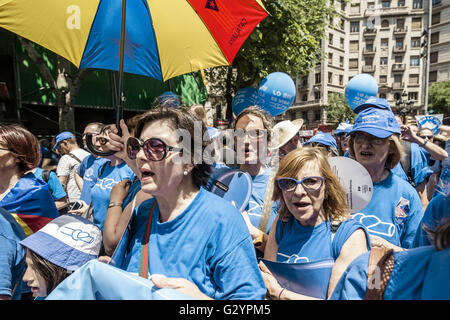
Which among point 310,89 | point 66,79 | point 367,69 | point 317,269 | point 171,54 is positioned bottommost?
point 317,269

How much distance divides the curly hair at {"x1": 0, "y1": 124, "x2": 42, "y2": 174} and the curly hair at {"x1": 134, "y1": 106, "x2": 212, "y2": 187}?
1309 mm

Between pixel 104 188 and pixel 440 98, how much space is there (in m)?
43.2

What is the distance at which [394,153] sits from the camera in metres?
2.11

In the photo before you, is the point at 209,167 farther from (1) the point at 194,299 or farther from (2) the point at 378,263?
(2) the point at 378,263

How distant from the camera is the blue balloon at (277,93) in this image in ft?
15.4

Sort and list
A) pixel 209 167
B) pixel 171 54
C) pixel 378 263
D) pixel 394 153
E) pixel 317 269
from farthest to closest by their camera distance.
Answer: pixel 171 54 < pixel 394 153 < pixel 209 167 < pixel 317 269 < pixel 378 263

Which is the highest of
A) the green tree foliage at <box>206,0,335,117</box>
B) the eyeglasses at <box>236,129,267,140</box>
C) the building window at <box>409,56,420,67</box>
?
the building window at <box>409,56,420,67</box>

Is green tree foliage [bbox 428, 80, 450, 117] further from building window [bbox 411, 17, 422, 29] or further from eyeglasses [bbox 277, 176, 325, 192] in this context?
eyeglasses [bbox 277, 176, 325, 192]

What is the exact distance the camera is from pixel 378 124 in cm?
206

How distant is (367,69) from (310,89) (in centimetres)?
1048

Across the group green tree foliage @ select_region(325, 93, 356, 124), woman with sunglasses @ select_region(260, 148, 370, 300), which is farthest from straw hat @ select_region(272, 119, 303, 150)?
green tree foliage @ select_region(325, 93, 356, 124)

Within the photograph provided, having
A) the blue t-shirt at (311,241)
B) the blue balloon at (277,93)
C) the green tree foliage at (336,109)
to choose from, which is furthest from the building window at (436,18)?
the blue t-shirt at (311,241)

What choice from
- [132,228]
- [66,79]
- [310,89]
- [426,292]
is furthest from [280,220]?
[310,89]

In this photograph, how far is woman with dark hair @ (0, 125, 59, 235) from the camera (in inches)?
86.3
